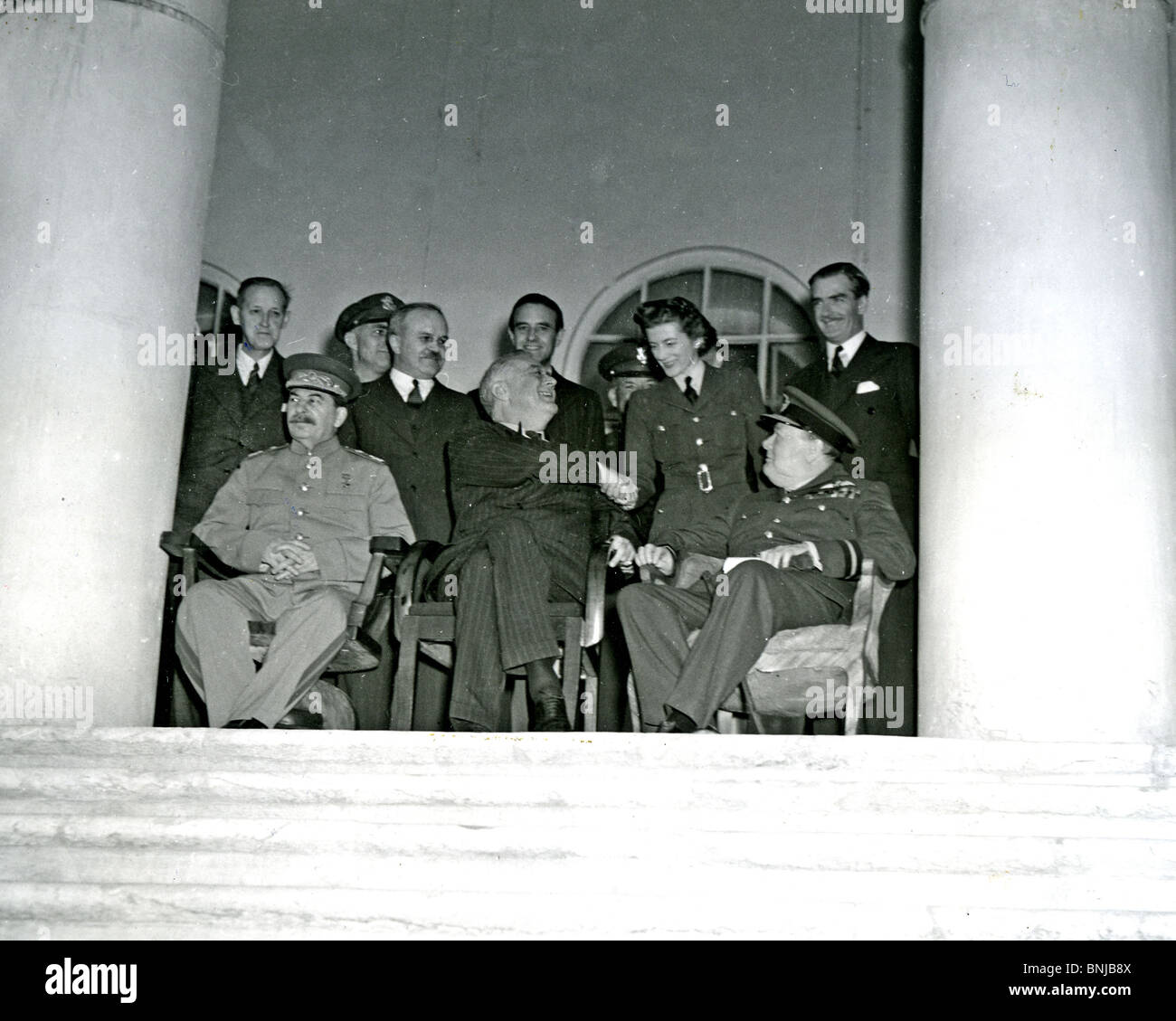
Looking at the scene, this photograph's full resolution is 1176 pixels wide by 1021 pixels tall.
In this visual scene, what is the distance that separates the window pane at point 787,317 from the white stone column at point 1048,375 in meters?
3.10

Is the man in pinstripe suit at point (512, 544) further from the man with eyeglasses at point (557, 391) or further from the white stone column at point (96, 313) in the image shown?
the white stone column at point (96, 313)

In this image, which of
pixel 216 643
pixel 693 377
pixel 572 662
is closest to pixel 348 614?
pixel 216 643

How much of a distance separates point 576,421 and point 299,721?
1.69 m

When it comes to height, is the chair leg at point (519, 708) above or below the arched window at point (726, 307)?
below

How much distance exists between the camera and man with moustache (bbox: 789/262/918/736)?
6.99m

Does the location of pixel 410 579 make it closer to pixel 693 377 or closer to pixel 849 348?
pixel 693 377

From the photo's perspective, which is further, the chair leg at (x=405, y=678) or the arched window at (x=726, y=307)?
the arched window at (x=726, y=307)

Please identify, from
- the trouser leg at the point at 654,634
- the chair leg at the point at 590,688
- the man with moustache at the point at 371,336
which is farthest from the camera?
the man with moustache at the point at 371,336

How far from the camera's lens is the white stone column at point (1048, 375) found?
5609 millimetres

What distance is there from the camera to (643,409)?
7.29m

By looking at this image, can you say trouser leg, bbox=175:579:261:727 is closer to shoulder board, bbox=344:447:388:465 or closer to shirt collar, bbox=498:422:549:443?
shoulder board, bbox=344:447:388:465

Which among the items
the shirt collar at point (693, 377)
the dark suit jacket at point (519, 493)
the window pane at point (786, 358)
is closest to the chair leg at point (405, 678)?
the dark suit jacket at point (519, 493)

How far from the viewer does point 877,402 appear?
291 inches

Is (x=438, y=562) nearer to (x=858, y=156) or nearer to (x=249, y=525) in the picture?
(x=249, y=525)
